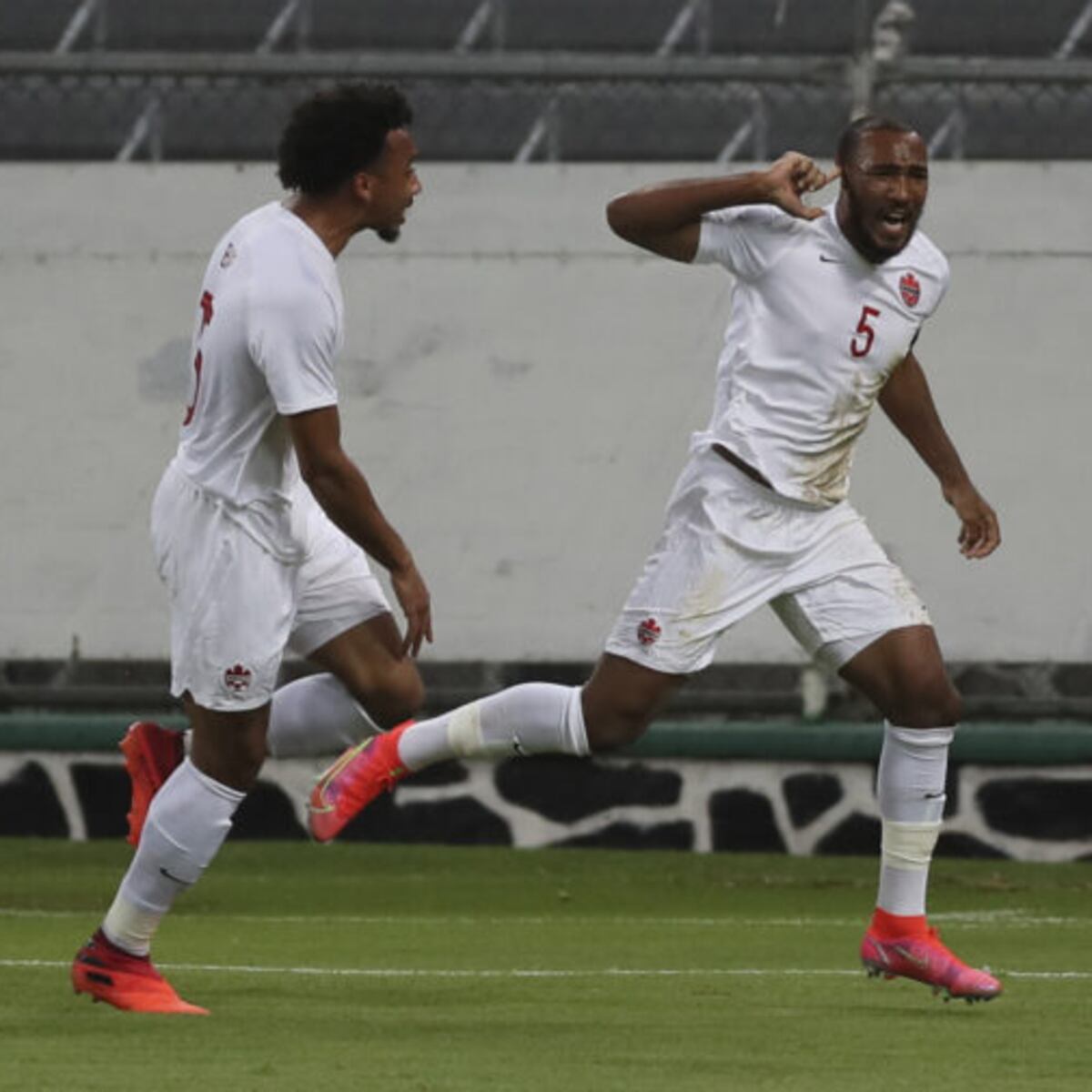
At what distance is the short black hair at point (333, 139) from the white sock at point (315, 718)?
48.2 inches

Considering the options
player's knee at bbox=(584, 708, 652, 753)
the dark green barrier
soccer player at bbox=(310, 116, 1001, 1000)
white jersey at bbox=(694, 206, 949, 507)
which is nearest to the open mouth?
soccer player at bbox=(310, 116, 1001, 1000)

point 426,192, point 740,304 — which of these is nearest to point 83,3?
point 426,192

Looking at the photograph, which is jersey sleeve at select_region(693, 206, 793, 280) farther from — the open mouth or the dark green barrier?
the dark green barrier

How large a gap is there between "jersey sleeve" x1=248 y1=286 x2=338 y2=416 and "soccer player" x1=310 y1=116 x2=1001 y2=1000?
3.38 feet

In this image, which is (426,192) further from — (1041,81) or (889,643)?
(889,643)

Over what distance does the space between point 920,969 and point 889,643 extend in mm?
760

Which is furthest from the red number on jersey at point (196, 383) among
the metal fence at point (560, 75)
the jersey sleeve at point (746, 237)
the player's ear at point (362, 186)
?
the metal fence at point (560, 75)

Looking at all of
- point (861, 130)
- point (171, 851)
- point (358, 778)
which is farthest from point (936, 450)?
point (171, 851)

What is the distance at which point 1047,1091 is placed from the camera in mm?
6355

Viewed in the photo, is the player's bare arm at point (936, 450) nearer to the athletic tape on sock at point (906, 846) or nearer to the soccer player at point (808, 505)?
the soccer player at point (808, 505)

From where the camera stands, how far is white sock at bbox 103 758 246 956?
7637 mm

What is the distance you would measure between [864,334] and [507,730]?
4.23ft

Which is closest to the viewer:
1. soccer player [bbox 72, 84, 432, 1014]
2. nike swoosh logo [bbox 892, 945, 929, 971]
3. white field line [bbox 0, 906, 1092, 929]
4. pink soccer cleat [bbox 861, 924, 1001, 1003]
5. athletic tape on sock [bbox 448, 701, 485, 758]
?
soccer player [bbox 72, 84, 432, 1014]

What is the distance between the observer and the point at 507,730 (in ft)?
27.4
